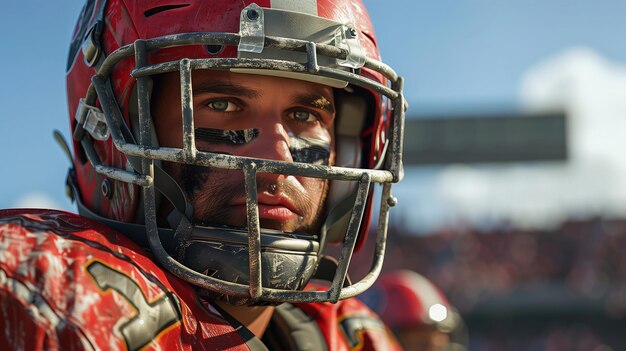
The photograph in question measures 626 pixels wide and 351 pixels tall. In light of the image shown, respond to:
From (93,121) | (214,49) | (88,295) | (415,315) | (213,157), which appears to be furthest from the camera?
(415,315)

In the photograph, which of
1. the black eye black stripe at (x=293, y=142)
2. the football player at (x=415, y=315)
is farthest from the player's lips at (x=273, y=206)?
the football player at (x=415, y=315)

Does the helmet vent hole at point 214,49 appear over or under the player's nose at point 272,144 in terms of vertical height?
over

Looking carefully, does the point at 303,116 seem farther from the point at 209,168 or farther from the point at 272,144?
the point at 209,168

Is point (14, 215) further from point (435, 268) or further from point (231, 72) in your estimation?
point (435, 268)

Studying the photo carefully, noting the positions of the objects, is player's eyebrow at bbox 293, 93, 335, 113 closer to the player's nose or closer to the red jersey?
the player's nose

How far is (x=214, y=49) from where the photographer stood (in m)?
1.75

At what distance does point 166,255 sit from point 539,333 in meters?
14.3

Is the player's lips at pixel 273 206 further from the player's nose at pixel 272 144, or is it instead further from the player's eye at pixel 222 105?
the player's eye at pixel 222 105

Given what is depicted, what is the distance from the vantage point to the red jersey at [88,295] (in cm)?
130

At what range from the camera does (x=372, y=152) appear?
6.99 feet

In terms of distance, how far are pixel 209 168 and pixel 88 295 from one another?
485 mm

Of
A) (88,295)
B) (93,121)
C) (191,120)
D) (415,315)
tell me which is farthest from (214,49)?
(415,315)

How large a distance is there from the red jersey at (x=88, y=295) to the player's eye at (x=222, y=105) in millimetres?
360

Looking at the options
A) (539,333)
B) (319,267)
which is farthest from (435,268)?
(319,267)
